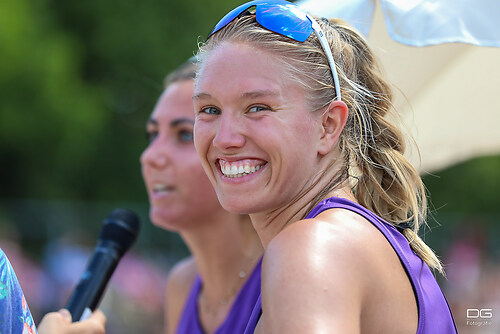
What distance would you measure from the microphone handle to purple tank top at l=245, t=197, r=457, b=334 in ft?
3.32

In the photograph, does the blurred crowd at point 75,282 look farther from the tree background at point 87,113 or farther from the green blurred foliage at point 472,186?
the green blurred foliage at point 472,186

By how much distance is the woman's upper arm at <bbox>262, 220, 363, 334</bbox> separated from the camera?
4.96ft

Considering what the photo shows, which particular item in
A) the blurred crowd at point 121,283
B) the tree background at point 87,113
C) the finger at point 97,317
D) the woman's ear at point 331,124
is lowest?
the blurred crowd at point 121,283

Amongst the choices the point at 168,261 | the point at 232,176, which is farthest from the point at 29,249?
the point at 232,176

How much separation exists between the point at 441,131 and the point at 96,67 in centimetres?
1129

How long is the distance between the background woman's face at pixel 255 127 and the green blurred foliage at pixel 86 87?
10448 millimetres

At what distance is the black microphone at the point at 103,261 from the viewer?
2688mm

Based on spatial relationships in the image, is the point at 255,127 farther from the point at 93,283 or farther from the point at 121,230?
the point at 121,230

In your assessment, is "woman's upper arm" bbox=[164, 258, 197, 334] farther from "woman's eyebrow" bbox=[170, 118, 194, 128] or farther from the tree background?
the tree background

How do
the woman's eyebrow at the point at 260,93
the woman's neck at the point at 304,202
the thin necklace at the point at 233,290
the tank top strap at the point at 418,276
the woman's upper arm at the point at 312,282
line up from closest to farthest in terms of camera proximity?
the woman's upper arm at the point at 312,282
the tank top strap at the point at 418,276
the woman's eyebrow at the point at 260,93
the woman's neck at the point at 304,202
the thin necklace at the point at 233,290

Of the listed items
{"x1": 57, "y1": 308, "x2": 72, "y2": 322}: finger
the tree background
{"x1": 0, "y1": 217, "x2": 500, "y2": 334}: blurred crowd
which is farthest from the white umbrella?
the tree background

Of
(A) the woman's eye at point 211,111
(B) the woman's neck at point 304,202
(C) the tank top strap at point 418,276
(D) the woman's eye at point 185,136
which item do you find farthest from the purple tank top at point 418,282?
(D) the woman's eye at point 185,136

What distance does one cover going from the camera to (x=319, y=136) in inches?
79.0

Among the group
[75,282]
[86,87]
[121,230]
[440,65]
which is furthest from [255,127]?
[86,87]
